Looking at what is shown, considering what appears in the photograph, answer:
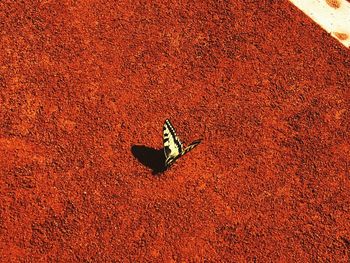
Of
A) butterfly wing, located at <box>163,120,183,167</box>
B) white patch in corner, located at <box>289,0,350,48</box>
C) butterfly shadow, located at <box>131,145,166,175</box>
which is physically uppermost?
white patch in corner, located at <box>289,0,350,48</box>

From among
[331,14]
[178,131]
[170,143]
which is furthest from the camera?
[331,14]

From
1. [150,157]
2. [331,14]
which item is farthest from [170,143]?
[331,14]

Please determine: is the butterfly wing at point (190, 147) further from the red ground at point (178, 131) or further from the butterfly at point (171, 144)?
the red ground at point (178, 131)

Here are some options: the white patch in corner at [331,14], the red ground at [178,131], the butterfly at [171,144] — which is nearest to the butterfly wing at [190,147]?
the butterfly at [171,144]

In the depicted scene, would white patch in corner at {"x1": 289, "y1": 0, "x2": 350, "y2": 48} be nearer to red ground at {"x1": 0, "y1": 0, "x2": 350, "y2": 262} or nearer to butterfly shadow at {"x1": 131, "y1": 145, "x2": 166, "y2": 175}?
red ground at {"x1": 0, "y1": 0, "x2": 350, "y2": 262}

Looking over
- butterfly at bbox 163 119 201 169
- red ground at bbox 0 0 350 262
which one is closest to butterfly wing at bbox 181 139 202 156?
butterfly at bbox 163 119 201 169

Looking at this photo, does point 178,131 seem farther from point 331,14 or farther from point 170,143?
point 331,14

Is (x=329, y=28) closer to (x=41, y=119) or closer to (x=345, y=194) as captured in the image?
(x=345, y=194)
